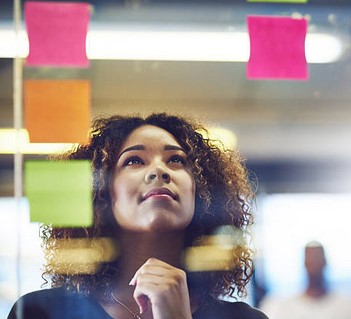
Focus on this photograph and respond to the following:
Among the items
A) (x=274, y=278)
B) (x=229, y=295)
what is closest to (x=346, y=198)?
(x=274, y=278)

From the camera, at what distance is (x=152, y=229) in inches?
68.0

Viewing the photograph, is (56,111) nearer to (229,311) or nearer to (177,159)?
(177,159)

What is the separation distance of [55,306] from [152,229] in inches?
13.2

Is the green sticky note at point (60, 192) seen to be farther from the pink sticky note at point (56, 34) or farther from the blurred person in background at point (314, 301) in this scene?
the blurred person in background at point (314, 301)

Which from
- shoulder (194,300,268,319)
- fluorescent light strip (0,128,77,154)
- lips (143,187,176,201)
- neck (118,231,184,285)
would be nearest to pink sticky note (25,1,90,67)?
fluorescent light strip (0,128,77,154)

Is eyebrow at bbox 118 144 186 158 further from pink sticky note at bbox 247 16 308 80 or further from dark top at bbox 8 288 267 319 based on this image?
dark top at bbox 8 288 267 319

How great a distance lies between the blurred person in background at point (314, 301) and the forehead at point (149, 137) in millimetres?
500

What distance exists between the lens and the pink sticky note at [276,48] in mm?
1854

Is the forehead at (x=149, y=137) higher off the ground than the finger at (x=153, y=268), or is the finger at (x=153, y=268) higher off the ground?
the forehead at (x=149, y=137)

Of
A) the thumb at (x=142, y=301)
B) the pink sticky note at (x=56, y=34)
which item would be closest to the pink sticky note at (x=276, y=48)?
the pink sticky note at (x=56, y=34)

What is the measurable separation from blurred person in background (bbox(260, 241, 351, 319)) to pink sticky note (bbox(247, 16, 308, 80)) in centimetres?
51

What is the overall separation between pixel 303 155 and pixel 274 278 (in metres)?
0.37

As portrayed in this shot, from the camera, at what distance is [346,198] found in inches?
72.8

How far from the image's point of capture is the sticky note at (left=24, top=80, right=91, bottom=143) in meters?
1.74
